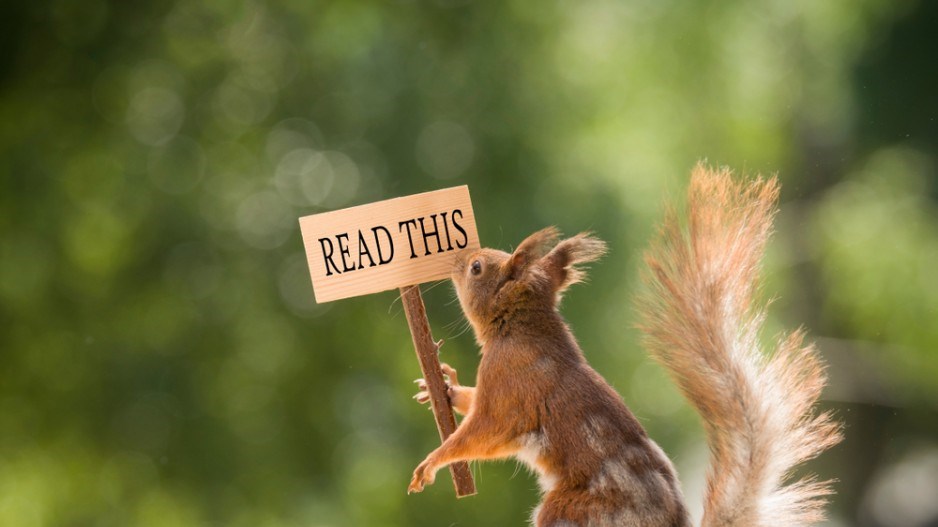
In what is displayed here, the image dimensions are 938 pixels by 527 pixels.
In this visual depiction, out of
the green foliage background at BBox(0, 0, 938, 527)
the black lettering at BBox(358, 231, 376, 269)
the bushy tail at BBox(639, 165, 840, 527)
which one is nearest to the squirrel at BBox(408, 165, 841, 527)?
the bushy tail at BBox(639, 165, 840, 527)

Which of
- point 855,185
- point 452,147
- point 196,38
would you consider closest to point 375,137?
point 452,147

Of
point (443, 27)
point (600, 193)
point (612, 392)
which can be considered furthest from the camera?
point (443, 27)

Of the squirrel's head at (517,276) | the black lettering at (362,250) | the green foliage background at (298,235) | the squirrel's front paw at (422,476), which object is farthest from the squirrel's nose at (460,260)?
the green foliage background at (298,235)

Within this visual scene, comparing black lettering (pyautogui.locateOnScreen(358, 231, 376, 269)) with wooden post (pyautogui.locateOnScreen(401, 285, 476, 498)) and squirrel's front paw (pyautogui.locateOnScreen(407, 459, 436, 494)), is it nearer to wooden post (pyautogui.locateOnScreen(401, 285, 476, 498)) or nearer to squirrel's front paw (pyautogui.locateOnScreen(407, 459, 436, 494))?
wooden post (pyautogui.locateOnScreen(401, 285, 476, 498))

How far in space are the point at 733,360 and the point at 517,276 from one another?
0.26 m

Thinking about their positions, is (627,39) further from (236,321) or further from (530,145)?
(236,321)

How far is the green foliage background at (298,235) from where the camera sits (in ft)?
8.11

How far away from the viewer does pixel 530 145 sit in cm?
256

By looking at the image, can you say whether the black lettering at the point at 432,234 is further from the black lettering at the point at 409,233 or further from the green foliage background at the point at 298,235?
the green foliage background at the point at 298,235

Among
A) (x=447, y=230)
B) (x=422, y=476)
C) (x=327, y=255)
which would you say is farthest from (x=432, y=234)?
(x=422, y=476)

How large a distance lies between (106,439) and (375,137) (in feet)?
3.59

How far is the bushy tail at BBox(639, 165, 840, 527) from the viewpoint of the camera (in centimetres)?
99

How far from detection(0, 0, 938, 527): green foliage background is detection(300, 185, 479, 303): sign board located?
1.36 metres

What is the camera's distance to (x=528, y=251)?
1034 millimetres
